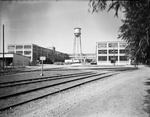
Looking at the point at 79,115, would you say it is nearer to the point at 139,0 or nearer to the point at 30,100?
the point at 30,100

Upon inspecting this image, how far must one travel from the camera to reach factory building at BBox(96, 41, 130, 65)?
67938 millimetres

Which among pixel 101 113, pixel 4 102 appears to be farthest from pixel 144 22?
pixel 4 102

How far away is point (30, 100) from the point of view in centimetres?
652

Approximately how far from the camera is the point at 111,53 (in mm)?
69500

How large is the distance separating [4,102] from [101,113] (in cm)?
537

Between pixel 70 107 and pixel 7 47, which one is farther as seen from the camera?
pixel 7 47

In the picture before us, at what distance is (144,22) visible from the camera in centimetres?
309

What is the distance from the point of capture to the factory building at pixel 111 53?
67.9 metres

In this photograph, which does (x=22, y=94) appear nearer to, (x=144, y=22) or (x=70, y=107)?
(x=70, y=107)

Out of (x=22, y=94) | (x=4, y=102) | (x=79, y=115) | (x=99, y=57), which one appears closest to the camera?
(x=79, y=115)

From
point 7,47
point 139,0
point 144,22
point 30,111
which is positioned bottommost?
point 30,111

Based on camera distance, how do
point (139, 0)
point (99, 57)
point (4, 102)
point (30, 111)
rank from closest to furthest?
point (139, 0) < point (30, 111) < point (4, 102) < point (99, 57)

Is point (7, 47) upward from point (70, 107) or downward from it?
upward

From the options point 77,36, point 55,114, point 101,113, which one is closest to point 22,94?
point 55,114
